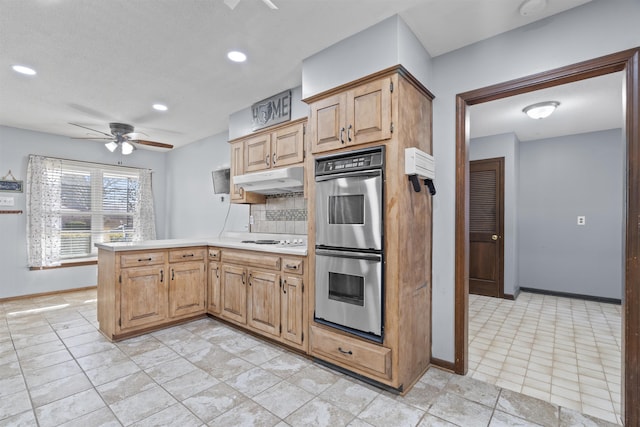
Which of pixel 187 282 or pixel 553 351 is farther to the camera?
pixel 187 282

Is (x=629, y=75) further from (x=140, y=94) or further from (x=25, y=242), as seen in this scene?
(x=25, y=242)

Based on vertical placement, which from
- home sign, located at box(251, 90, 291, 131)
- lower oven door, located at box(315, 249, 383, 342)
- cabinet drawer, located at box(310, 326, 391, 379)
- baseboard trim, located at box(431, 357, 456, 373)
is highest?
home sign, located at box(251, 90, 291, 131)

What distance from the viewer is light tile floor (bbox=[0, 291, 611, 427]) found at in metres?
1.87

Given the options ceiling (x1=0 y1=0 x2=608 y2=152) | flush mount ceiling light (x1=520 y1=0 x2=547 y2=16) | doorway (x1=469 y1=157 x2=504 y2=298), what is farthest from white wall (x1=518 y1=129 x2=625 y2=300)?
flush mount ceiling light (x1=520 y1=0 x2=547 y2=16)

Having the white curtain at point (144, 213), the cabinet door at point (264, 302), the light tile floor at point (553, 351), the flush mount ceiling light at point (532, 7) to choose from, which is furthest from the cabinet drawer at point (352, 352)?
the white curtain at point (144, 213)

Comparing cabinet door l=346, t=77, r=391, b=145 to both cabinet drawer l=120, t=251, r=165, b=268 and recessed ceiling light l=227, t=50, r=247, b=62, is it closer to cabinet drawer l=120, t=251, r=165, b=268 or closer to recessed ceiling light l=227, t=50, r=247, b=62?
recessed ceiling light l=227, t=50, r=247, b=62

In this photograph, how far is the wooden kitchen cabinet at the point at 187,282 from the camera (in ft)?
11.0

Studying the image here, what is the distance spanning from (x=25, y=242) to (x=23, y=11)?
13.1ft

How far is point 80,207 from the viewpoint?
5176mm

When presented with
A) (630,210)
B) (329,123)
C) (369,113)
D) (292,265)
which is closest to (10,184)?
(292,265)

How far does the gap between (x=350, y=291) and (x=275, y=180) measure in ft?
4.73

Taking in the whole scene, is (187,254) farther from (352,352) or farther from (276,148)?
(352,352)

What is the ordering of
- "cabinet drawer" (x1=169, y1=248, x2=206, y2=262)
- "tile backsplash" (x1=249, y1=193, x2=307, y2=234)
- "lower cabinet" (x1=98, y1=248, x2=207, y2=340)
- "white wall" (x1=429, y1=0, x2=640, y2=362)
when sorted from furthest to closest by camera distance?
"tile backsplash" (x1=249, y1=193, x2=307, y2=234), "cabinet drawer" (x1=169, y1=248, x2=206, y2=262), "lower cabinet" (x1=98, y1=248, x2=207, y2=340), "white wall" (x1=429, y1=0, x2=640, y2=362)

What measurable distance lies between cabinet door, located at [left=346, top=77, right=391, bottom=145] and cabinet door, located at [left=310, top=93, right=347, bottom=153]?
0.19 feet
